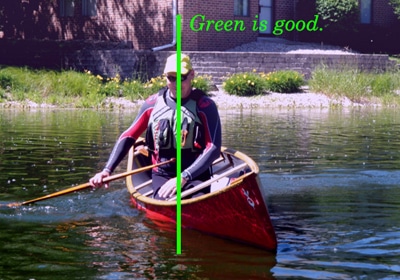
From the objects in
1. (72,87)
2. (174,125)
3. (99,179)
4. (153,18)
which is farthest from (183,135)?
(153,18)

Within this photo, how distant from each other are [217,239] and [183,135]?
1247 mm

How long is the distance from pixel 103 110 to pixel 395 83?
376 inches

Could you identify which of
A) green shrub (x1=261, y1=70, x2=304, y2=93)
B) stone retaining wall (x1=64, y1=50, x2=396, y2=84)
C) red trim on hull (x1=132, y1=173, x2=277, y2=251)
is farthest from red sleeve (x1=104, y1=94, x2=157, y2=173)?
stone retaining wall (x1=64, y1=50, x2=396, y2=84)

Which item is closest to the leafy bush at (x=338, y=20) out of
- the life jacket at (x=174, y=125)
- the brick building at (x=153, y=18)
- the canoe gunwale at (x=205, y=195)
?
the brick building at (x=153, y=18)

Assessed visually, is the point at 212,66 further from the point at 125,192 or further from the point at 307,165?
the point at 125,192

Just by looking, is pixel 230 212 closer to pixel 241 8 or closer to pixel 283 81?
pixel 283 81

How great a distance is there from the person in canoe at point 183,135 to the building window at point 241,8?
81.6 ft

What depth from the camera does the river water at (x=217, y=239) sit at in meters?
7.97

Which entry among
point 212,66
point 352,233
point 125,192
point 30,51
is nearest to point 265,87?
point 212,66

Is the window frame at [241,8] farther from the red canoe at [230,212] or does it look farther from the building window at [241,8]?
the red canoe at [230,212]

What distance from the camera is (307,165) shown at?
1458cm

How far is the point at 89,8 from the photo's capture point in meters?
35.7

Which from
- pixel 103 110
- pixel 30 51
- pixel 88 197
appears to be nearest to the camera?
pixel 88 197

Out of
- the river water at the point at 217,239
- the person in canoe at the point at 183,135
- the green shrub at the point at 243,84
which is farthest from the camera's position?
the green shrub at the point at 243,84
